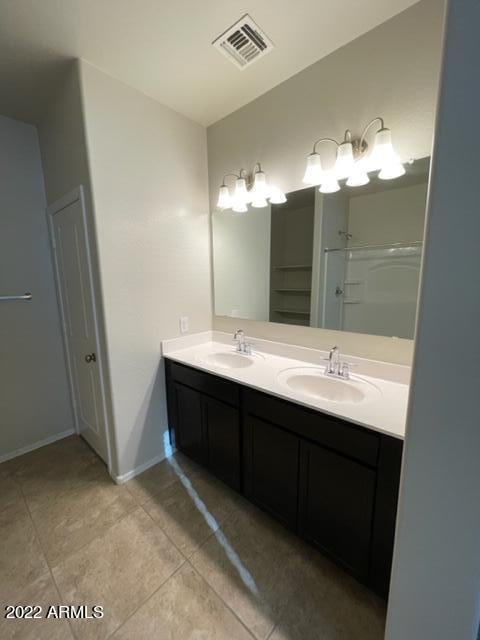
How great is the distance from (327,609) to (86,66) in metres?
2.84

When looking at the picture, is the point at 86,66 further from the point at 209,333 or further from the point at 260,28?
the point at 209,333

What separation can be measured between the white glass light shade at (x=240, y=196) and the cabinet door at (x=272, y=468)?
1.44m

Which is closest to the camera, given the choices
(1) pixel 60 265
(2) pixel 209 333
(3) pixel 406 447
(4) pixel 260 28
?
(3) pixel 406 447

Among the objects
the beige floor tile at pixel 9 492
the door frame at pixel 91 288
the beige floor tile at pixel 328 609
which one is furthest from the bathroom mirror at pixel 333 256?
the beige floor tile at pixel 9 492

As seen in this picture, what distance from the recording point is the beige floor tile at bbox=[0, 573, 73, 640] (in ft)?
3.53

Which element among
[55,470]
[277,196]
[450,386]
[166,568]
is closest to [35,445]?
[55,470]

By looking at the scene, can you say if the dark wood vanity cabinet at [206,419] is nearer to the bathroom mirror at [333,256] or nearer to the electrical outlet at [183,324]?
the electrical outlet at [183,324]

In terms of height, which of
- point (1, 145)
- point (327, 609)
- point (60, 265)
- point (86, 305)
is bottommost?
point (327, 609)

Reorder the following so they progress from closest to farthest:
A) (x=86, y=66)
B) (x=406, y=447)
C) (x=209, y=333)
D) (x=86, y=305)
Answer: (x=406, y=447) < (x=86, y=66) < (x=86, y=305) < (x=209, y=333)

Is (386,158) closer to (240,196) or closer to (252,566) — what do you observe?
(240,196)

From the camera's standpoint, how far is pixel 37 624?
1.11m

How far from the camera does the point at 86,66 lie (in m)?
1.45

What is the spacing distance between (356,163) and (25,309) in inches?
96.7

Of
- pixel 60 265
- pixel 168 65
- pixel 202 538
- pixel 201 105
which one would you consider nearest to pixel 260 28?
pixel 168 65
